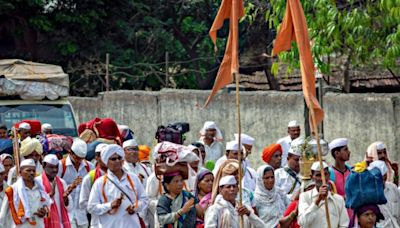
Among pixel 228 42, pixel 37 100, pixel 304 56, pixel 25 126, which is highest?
pixel 228 42

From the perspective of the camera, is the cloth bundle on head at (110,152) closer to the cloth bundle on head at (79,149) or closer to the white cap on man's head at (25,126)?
the cloth bundle on head at (79,149)

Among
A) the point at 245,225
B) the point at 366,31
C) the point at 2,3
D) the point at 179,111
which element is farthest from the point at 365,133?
the point at 2,3

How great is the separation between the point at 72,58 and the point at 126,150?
1647 centimetres

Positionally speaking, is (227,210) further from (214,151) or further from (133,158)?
(214,151)

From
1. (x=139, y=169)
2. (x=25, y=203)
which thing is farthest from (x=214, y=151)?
(x=25, y=203)

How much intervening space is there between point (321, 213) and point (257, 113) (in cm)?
1065

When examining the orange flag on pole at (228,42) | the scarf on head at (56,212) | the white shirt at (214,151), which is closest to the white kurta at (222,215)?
the orange flag on pole at (228,42)

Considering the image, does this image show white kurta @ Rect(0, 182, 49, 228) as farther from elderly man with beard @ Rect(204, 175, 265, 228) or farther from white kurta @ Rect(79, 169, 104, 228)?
elderly man with beard @ Rect(204, 175, 265, 228)

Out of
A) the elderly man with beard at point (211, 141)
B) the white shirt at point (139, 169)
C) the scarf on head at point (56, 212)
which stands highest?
the elderly man with beard at point (211, 141)

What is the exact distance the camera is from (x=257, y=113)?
21562mm

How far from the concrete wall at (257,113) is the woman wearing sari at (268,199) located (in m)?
5.48

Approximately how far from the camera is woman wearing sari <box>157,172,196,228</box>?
10453 mm

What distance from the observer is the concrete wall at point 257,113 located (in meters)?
18.4

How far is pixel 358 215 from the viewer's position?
995cm
